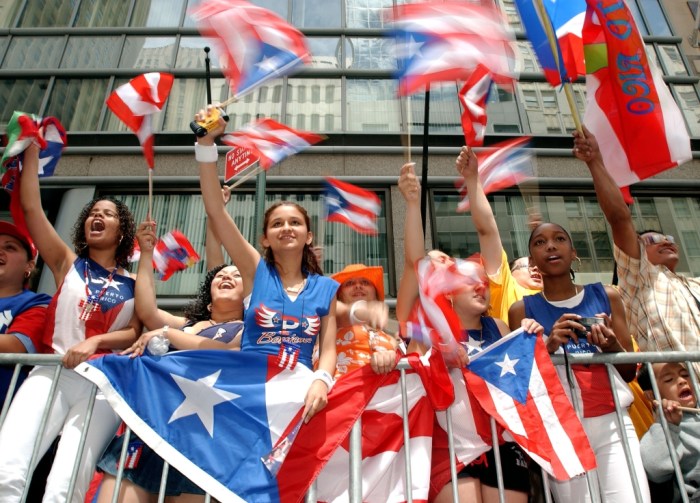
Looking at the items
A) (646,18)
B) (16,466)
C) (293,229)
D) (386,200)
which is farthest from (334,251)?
(646,18)

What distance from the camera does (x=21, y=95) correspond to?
396 inches

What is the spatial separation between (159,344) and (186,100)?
7.77 metres

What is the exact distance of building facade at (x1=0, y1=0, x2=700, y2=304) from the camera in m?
8.76

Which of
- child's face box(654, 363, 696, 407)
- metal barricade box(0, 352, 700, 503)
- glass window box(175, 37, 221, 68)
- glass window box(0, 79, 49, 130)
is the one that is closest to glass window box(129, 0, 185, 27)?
glass window box(175, 37, 221, 68)

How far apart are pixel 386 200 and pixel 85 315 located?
20.4 feet

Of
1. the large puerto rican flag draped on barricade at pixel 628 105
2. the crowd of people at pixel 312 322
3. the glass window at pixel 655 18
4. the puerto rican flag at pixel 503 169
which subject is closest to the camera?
the crowd of people at pixel 312 322

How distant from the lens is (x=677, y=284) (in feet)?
12.1

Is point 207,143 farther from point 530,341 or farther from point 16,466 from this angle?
point 530,341

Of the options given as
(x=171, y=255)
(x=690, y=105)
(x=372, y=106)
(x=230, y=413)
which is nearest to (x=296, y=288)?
(x=230, y=413)

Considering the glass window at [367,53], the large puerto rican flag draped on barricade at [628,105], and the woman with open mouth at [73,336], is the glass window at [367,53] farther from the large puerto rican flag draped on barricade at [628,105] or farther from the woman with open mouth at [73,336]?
the woman with open mouth at [73,336]

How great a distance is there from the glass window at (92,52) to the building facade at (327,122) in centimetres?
3

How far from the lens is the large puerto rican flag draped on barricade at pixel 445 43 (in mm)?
3789

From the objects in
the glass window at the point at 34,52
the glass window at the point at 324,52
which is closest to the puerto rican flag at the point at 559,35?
the glass window at the point at 324,52

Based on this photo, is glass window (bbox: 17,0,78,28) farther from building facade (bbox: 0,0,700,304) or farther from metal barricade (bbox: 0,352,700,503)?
metal barricade (bbox: 0,352,700,503)
